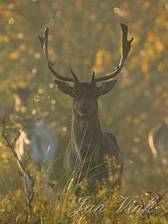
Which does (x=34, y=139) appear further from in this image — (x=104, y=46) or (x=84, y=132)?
(x=104, y=46)

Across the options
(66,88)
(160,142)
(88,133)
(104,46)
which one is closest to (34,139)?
(66,88)

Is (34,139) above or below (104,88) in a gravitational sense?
below

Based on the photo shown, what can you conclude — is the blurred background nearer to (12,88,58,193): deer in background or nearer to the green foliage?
the green foliage

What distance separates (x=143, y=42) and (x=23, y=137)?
39.1 feet

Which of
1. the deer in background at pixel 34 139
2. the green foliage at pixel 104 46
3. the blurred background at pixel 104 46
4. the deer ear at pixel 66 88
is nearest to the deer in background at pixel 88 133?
the deer ear at pixel 66 88

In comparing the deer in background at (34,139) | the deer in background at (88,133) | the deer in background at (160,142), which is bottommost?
the deer in background at (160,142)

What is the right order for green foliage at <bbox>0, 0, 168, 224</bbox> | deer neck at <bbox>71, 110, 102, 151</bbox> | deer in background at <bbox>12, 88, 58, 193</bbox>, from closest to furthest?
deer neck at <bbox>71, 110, 102, 151</bbox>
deer in background at <bbox>12, 88, 58, 193</bbox>
green foliage at <bbox>0, 0, 168, 224</bbox>

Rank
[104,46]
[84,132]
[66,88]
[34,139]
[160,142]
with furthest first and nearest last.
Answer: [104,46] → [160,142] → [34,139] → [66,88] → [84,132]

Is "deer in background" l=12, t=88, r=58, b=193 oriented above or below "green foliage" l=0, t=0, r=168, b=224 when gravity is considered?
above

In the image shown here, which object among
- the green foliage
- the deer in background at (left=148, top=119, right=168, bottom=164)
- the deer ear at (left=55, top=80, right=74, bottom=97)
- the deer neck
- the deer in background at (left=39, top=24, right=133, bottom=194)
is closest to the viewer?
the deer in background at (left=39, top=24, right=133, bottom=194)

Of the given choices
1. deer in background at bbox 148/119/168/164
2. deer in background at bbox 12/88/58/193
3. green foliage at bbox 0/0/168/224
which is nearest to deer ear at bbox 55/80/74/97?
deer in background at bbox 12/88/58/193

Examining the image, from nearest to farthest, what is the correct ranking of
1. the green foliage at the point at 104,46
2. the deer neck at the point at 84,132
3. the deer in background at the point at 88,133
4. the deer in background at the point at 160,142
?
the deer in background at the point at 88,133 < the deer neck at the point at 84,132 < the deer in background at the point at 160,142 < the green foliage at the point at 104,46

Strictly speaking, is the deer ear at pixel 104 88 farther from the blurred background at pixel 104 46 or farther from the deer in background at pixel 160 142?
the blurred background at pixel 104 46

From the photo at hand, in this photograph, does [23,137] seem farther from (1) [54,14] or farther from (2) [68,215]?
(1) [54,14]
